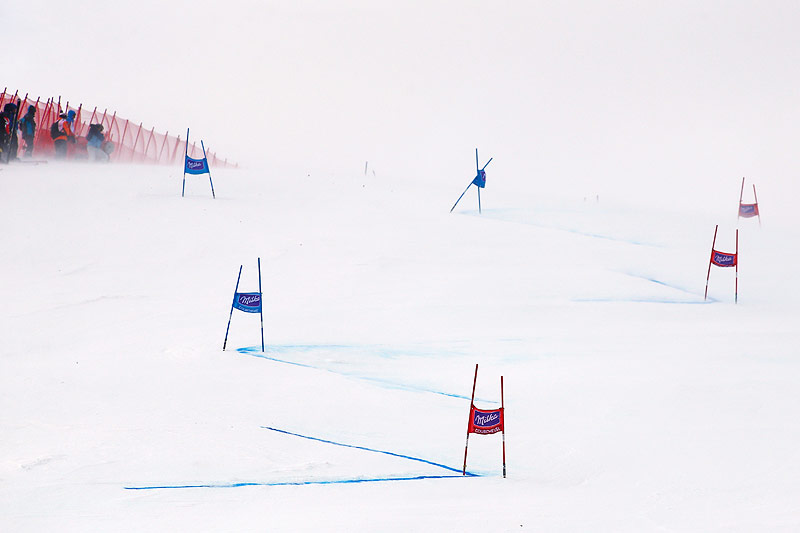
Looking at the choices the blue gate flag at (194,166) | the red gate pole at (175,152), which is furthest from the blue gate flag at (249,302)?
the red gate pole at (175,152)

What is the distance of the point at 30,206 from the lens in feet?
50.9

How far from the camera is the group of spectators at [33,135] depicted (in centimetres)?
2033

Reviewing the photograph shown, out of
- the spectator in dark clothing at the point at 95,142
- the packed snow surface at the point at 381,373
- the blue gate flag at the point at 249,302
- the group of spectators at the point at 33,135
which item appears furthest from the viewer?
the spectator in dark clothing at the point at 95,142

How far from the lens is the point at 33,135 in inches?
846

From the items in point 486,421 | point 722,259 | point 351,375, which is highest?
point 722,259

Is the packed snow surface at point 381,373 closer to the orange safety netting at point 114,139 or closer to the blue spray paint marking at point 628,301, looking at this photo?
the blue spray paint marking at point 628,301

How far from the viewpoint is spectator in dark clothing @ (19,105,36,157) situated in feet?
69.5

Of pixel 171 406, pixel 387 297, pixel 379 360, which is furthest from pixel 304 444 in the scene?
pixel 387 297

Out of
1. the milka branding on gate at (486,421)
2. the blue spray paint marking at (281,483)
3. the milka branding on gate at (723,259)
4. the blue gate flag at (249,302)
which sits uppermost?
the milka branding on gate at (723,259)

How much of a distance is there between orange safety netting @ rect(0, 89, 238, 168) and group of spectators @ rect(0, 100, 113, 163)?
157mm

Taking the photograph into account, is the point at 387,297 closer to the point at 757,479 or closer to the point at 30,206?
the point at 757,479

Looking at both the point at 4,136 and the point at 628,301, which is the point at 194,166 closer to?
the point at 4,136

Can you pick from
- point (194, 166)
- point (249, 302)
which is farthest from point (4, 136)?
point (249, 302)

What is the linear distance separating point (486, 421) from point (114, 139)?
73.5 feet
